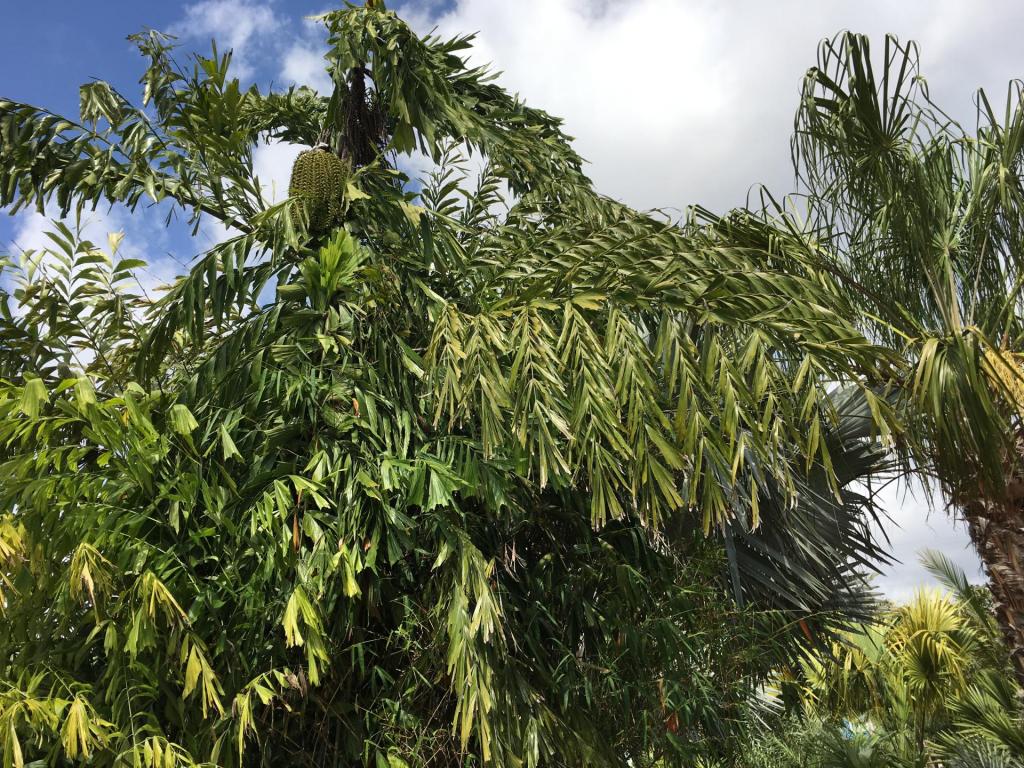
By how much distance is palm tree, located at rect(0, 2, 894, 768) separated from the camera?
118 inches

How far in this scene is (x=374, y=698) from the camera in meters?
3.45

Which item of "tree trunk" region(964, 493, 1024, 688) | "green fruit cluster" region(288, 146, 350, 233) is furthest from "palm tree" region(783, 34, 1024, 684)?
"green fruit cluster" region(288, 146, 350, 233)

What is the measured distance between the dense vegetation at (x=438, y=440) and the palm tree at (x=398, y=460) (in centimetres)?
2

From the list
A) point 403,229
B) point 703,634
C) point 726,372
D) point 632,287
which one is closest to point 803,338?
point 726,372

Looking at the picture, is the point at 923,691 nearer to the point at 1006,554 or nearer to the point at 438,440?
the point at 1006,554

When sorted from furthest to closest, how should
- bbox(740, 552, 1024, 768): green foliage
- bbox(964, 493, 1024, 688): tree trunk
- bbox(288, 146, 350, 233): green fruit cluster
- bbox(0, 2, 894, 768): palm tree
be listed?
bbox(740, 552, 1024, 768): green foliage, bbox(964, 493, 1024, 688): tree trunk, bbox(288, 146, 350, 233): green fruit cluster, bbox(0, 2, 894, 768): palm tree

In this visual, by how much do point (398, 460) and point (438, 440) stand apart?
0.88 feet

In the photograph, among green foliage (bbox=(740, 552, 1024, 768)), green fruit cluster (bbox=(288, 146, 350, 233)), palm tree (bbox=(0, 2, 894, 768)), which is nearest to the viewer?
palm tree (bbox=(0, 2, 894, 768))

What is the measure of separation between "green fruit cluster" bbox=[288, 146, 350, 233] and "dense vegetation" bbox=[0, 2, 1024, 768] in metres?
0.02

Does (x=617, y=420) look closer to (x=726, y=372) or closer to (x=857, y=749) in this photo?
(x=726, y=372)

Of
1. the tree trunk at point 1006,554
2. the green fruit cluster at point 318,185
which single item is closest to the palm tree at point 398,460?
the green fruit cluster at point 318,185

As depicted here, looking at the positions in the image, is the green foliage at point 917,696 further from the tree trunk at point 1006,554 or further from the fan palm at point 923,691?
the tree trunk at point 1006,554

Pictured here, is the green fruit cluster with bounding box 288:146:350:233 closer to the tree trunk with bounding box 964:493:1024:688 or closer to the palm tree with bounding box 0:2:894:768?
the palm tree with bounding box 0:2:894:768

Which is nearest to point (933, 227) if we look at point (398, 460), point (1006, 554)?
point (1006, 554)
